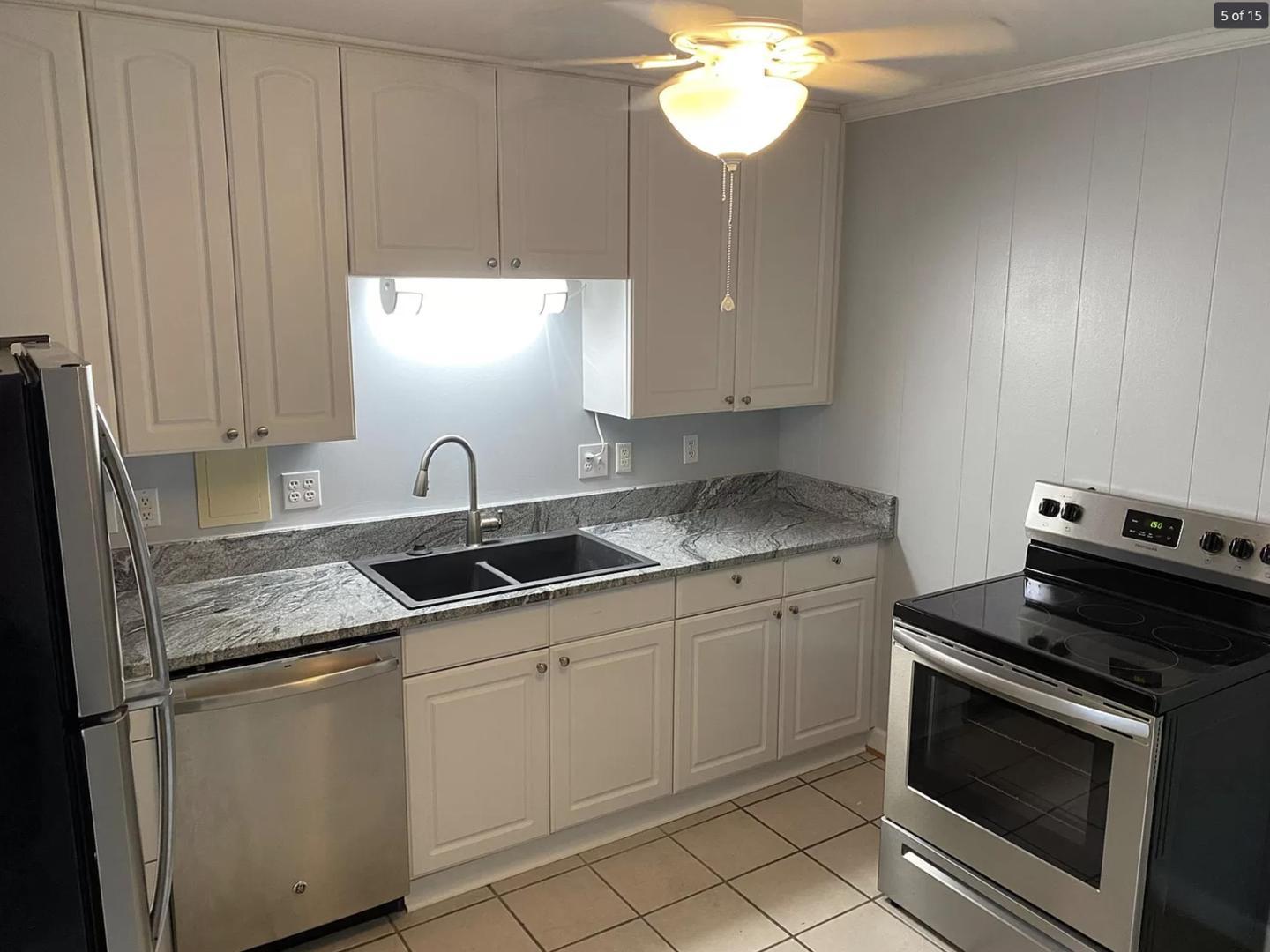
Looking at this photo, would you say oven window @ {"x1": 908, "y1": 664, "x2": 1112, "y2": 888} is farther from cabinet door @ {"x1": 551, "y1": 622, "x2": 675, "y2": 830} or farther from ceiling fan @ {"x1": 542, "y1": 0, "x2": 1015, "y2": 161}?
Result: ceiling fan @ {"x1": 542, "y1": 0, "x2": 1015, "y2": 161}

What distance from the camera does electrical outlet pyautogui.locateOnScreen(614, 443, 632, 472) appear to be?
Result: 3.33m

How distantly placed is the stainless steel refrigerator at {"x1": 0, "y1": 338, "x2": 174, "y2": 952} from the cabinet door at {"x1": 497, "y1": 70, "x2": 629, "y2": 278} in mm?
1588

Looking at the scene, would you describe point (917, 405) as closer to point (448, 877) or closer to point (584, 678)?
point (584, 678)

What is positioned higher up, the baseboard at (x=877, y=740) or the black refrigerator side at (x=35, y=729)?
the black refrigerator side at (x=35, y=729)

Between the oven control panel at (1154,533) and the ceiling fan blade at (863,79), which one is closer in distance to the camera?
the oven control panel at (1154,533)

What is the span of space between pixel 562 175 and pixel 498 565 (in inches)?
46.7

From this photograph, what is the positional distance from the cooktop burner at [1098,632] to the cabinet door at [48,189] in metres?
2.12

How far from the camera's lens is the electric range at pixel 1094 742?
204 centimetres

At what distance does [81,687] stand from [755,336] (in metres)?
2.40

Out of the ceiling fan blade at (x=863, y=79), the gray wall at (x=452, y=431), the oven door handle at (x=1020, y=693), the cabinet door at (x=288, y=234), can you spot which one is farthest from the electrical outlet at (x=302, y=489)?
the ceiling fan blade at (x=863, y=79)

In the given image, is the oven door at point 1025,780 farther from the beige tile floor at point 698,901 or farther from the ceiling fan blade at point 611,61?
the ceiling fan blade at point 611,61

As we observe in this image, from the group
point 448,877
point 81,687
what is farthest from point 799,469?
point 81,687

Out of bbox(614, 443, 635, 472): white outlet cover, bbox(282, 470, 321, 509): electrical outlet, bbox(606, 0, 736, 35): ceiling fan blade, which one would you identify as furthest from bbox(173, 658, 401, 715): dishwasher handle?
bbox(606, 0, 736, 35): ceiling fan blade

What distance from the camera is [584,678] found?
2.72 m
